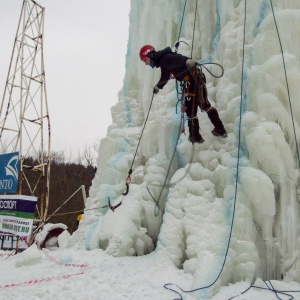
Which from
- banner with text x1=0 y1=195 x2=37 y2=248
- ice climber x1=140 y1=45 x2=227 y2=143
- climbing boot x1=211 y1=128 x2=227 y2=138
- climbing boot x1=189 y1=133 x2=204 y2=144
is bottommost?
banner with text x1=0 y1=195 x2=37 y2=248

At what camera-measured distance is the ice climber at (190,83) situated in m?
4.73

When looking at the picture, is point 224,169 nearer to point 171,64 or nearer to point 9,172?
point 171,64

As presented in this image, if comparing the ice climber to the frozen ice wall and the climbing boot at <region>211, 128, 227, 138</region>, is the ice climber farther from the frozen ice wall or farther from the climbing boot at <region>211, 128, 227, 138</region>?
the frozen ice wall

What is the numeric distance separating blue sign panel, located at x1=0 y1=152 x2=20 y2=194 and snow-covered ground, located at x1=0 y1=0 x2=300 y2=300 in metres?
2.44

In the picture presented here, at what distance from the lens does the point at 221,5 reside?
5648 mm

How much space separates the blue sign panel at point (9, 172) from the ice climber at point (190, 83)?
158 inches

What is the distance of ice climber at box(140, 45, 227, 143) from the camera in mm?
4727

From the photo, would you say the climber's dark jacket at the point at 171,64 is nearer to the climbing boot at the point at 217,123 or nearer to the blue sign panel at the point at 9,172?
the climbing boot at the point at 217,123

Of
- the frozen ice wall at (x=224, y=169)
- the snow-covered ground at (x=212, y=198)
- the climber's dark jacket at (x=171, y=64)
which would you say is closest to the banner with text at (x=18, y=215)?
the snow-covered ground at (x=212, y=198)

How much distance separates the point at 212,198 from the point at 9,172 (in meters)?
4.71

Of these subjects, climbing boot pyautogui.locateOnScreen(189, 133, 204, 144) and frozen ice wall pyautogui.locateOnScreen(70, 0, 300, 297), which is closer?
frozen ice wall pyautogui.locateOnScreen(70, 0, 300, 297)

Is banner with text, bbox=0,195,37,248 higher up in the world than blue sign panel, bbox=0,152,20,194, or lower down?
lower down

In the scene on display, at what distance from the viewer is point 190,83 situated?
4836 mm

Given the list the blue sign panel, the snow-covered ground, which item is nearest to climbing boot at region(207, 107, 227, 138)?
the snow-covered ground
